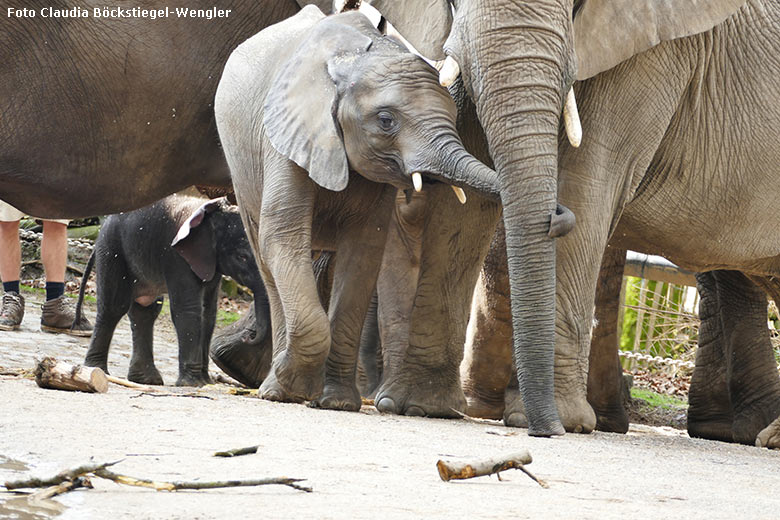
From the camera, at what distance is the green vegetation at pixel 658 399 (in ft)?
35.0

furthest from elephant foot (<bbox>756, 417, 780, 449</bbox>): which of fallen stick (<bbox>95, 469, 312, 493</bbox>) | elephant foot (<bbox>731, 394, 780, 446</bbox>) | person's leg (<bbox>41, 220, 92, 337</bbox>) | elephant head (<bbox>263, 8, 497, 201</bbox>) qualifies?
person's leg (<bbox>41, 220, 92, 337</bbox>)

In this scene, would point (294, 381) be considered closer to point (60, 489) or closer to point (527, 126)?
point (527, 126)

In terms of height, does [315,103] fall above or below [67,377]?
above

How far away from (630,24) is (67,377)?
2.87 meters

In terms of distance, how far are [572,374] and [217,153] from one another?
305 centimetres

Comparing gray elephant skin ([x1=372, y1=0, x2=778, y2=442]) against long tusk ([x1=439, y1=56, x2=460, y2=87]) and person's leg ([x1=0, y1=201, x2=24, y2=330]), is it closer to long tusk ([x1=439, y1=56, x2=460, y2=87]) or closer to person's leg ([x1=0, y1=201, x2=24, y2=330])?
long tusk ([x1=439, y1=56, x2=460, y2=87])

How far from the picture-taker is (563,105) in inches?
220

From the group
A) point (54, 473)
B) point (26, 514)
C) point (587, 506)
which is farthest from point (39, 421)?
point (587, 506)

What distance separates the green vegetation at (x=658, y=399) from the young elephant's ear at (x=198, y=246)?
3438 millimetres

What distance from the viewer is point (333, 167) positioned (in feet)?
19.8

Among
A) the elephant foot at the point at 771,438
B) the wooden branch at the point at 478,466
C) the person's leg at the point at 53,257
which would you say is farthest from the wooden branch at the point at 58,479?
the person's leg at the point at 53,257

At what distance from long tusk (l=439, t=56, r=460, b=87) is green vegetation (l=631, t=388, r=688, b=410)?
5.43m

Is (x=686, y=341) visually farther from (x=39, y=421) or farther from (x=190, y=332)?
(x=39, y=421)

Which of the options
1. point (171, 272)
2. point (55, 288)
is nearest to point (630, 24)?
point (171, 272)
